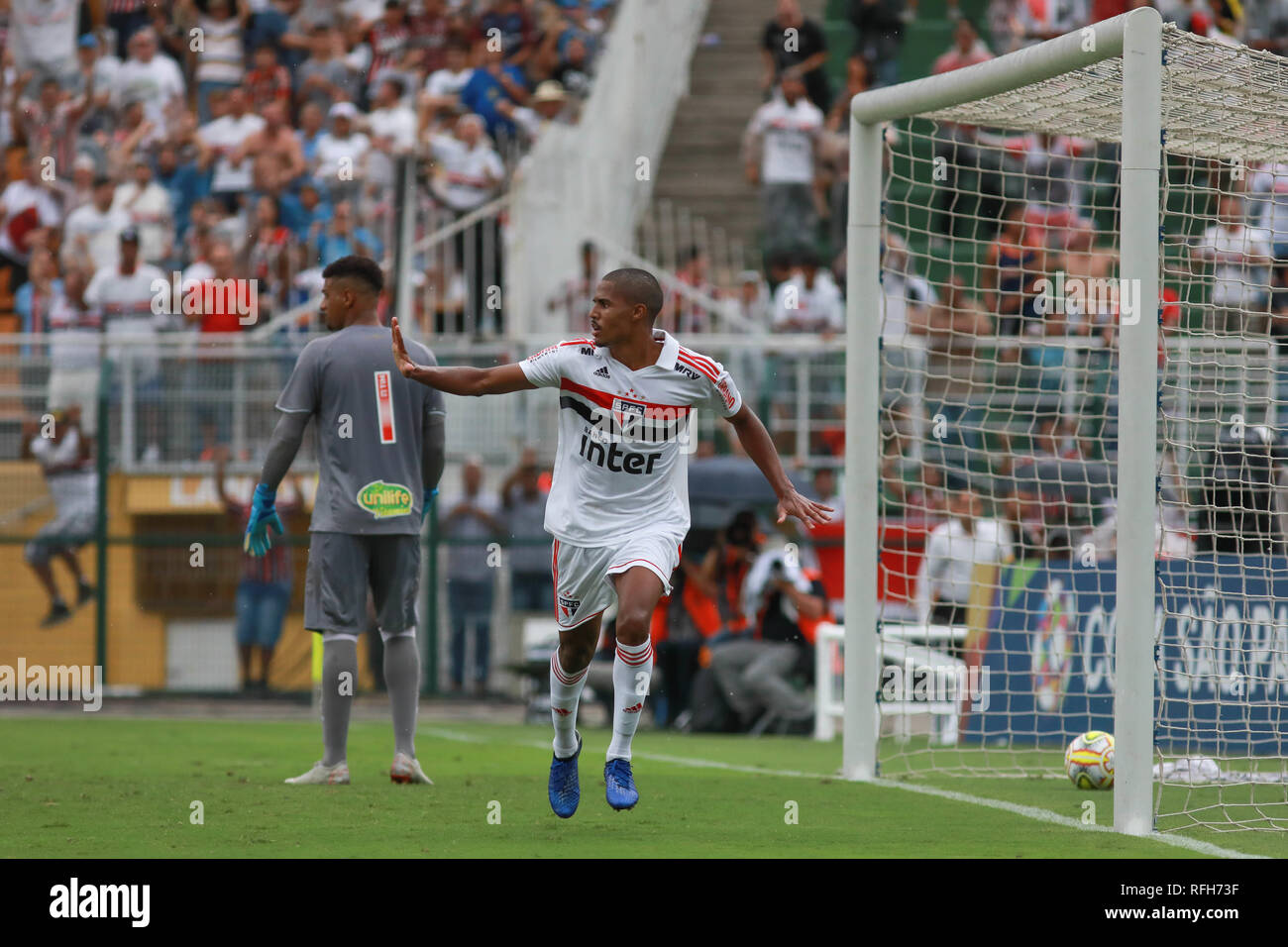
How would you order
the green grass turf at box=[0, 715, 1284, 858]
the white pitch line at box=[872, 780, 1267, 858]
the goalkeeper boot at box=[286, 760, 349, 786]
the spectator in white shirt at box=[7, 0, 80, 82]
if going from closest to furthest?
the green grass turf at box=[0, 715, 1284, 858]
the white pitch line at box=[872, 780, 1267, 858]
the goalkeeper boot at box=[286, 760, 349, 786]
the spectator in white shirt at box=[7, 0, 80, 82]

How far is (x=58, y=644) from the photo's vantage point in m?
16.2

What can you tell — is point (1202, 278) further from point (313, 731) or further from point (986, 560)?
point (313, 731)

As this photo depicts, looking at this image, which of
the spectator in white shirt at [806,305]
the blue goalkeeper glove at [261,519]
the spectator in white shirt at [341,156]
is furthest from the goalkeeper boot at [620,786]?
the spectator in white shirt at [341,156]

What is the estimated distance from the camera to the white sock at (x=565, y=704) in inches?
291

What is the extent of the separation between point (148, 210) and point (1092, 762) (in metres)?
12.8

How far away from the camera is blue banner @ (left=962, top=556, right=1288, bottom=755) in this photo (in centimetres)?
1009

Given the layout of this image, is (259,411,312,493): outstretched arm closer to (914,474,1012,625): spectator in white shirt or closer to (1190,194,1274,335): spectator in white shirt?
(1190,194,1274,335): spectator in white shirt

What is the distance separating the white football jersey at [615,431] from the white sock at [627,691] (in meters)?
0.47

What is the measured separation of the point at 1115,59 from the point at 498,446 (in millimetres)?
9573

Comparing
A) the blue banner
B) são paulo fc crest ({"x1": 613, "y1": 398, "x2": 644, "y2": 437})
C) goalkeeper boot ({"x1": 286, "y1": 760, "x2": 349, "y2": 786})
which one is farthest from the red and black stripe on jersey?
the blue banner

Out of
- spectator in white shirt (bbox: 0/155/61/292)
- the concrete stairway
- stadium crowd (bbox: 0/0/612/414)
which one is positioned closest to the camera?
stadium crowd (bbox: 0/0/612/414)

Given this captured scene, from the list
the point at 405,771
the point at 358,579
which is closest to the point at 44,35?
the point at 358,579

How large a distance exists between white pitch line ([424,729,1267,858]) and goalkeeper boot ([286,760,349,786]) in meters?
2.46

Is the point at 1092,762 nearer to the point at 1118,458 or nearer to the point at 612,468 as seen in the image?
the point at 1118,458
